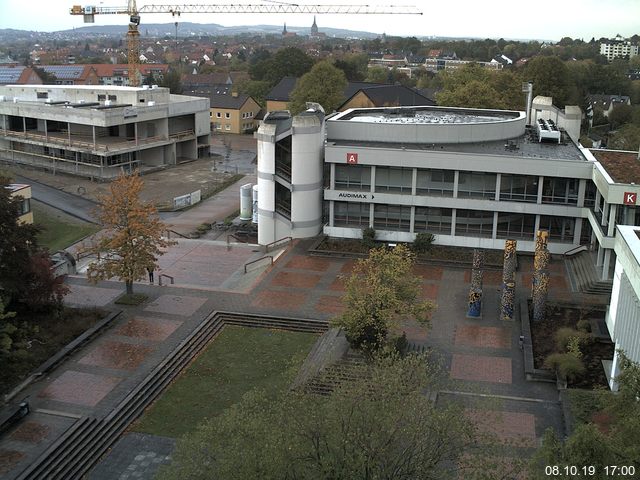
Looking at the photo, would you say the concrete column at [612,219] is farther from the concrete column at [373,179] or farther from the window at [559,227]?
the concrete column at [373,179]

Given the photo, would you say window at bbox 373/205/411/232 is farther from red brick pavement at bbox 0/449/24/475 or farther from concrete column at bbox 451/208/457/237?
red brick pavement at bbox 0/449/24/475

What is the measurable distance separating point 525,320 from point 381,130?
1832 cm

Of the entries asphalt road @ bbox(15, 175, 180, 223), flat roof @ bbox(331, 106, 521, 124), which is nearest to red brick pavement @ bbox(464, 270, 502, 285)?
flat roof @ bbox(331, 106, 521, 124)

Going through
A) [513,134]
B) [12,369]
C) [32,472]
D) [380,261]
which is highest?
[513,134]

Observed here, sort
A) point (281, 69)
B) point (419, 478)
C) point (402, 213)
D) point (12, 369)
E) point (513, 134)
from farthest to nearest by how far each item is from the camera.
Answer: point (281, 69) → point (513, 134) → point (402, 213) → point (12, 369) → point (419, 478)

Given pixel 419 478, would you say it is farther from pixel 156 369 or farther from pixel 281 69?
pixel 281 69

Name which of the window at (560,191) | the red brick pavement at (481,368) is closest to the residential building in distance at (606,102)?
the window at (560,191)

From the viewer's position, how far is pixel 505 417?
1033 inches

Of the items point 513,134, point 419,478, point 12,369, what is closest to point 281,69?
point 513,134

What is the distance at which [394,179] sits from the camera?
1795 inches

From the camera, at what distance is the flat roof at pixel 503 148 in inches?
1811

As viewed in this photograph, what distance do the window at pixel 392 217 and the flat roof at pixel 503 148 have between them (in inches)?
153

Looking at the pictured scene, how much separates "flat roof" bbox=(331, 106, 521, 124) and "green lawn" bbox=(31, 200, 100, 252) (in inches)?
767

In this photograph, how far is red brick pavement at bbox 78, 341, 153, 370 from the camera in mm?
29969
